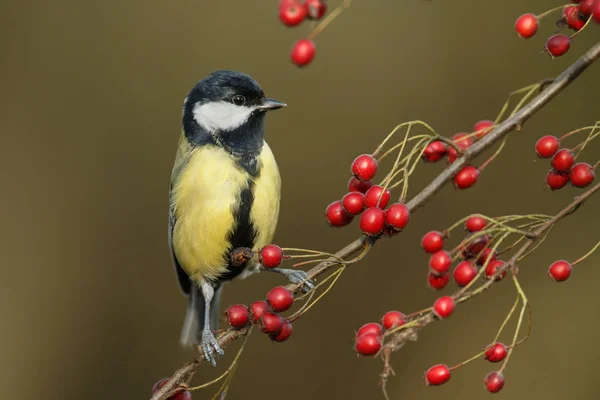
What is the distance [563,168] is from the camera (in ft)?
5.31

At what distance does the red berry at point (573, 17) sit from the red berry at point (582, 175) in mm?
Result: 310

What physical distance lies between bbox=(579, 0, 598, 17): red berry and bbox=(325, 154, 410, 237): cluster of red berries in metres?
0.55

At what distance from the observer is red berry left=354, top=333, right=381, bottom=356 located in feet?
4.50

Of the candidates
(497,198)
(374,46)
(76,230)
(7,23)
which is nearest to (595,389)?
(497,198)

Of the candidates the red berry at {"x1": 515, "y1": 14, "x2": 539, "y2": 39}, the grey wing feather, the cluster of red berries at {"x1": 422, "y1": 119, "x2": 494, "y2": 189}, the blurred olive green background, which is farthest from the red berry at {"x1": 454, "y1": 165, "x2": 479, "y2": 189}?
the blurred olive green background

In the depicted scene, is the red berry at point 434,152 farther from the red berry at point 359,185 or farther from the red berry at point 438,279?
the red berry at point 438,279

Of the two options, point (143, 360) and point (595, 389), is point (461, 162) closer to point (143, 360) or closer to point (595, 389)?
point (595, 389)

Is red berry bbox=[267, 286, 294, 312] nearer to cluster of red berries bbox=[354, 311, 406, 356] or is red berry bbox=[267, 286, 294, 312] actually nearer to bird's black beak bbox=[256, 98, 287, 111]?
cluster of red berries bbox=[354, 311, 406, 356]

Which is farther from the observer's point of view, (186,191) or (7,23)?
(7,23)

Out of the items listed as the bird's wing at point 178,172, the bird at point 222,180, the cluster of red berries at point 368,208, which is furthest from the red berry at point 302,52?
the bird's wing at point 178,172

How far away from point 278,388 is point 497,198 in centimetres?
164

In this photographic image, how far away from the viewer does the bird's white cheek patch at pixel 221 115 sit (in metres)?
2.66

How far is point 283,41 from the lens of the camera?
4496 millimetres

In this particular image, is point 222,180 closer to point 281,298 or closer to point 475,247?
point 281,298
